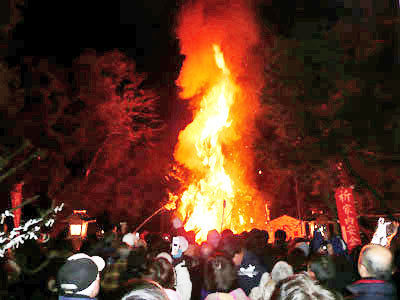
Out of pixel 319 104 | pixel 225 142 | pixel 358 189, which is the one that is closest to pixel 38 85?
pixel 225 142

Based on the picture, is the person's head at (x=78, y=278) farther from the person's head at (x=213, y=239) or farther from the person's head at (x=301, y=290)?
the person's head at (x=213, y=239)

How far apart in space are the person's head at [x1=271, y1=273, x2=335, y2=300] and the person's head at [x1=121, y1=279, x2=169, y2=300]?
90 centimetres

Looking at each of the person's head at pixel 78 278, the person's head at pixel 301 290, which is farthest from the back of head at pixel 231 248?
the person's head at pixel 78 278

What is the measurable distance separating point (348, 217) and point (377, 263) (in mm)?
9226

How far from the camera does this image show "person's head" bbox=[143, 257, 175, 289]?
168 inches

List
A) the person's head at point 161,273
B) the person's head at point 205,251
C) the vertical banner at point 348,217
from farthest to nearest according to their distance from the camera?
the vertical banner at point 348,217
the person's head at point 205,251
the person's head at point 161,273

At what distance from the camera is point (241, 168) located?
1007 inches

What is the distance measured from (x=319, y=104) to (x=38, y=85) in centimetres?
1301

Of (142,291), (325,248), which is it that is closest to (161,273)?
(142,291)

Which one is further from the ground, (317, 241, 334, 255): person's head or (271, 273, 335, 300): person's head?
(271, 273, 335, 300): person's head

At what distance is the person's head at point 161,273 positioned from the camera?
4.26 m

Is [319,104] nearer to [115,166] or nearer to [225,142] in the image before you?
[225,142]

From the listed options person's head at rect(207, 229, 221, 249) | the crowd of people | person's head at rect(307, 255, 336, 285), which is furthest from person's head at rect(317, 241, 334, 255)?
person's head at rect(307, 255, 336, 285)

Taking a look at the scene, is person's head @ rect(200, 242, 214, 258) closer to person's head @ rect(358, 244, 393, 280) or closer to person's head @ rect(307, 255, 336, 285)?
person's head @ rect(307, 255, 336, 285)
